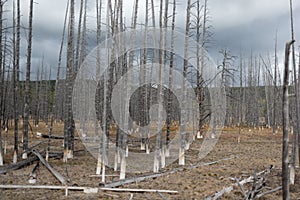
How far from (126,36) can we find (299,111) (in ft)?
29.1

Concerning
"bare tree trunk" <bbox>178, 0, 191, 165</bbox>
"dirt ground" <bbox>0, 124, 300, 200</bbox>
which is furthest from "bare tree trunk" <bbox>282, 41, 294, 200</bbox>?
"bare tree trunk" <bbox>178, 0, 191, 165</bbox>

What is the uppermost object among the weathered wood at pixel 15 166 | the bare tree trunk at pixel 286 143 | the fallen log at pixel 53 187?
the bare tree trunk at pixel 286 143

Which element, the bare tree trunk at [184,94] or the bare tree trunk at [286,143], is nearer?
the bare tree trunk at [286,143]

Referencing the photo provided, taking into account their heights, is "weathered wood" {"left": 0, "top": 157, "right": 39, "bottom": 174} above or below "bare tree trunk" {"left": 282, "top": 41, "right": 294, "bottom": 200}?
below

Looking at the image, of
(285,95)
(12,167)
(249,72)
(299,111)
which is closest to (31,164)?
(12,167)

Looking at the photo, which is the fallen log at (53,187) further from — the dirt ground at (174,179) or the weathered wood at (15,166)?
the weathered wood at (15,166)

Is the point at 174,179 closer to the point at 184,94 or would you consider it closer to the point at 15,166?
the point at 184,94

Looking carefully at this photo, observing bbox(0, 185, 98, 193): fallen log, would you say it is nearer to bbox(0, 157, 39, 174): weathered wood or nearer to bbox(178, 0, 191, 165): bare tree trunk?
bbox(0, 157, 39, 174): weathered wood

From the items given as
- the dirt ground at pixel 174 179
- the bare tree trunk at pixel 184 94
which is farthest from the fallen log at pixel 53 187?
the bare tree trunk at pixel 184 94

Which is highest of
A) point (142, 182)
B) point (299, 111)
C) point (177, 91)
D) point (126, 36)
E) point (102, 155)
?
point (126, 36)

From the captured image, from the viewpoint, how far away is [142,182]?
410 inches

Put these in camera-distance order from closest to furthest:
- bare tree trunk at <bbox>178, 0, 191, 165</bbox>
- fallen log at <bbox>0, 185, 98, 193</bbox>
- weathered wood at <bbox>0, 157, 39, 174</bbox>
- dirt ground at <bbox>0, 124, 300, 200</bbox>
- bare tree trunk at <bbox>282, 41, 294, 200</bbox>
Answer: bare tree trunk at <bbox>282, 41, 294, 200</bbox> → dirt ground at <bbox>0, 124, 300, 200</bbox> → fallen log at <bbox>0, 185, 98, 193</bbox> → weathered wood at <bbox>0, 157, 39, 174</bbox> → bare tree trunk at <bbox>178, 0, 191, 165</bbox>

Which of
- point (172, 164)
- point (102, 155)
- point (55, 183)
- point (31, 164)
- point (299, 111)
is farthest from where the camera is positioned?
point (172, 164)

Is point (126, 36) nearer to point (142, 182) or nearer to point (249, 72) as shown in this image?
point (142, 182)
